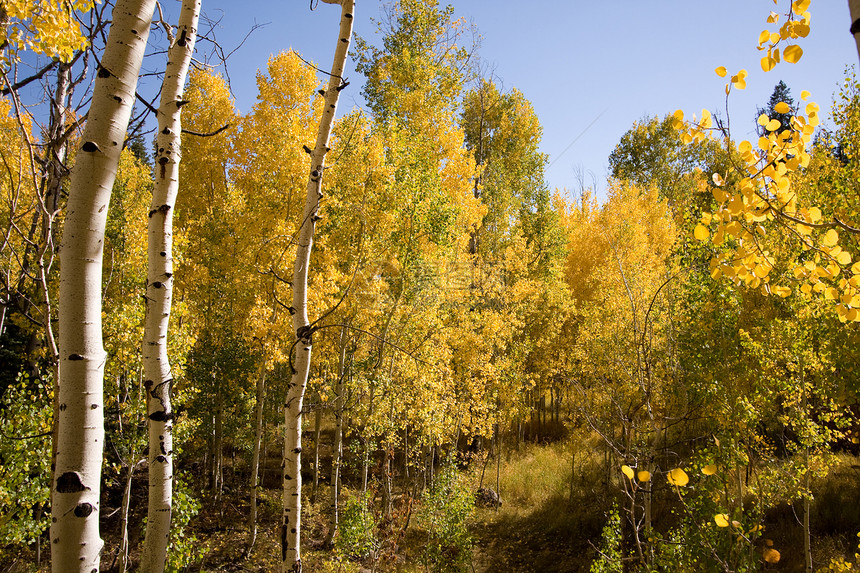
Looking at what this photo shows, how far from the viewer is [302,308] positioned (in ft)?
10.0

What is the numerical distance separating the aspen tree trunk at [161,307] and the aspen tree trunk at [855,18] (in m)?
2.49

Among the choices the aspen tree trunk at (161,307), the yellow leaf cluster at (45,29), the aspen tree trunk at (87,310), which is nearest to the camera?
the aspen tree trunk at (87,310)

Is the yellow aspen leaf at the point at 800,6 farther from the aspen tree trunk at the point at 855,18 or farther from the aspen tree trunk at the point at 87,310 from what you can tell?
the aspen tree trunk at the point at 87,310

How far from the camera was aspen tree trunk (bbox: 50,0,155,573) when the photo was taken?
156cm

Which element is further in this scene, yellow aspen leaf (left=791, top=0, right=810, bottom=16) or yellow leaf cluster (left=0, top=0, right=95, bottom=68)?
yellow leaf cluster (left=0, top=0, right=95, bottom=68)

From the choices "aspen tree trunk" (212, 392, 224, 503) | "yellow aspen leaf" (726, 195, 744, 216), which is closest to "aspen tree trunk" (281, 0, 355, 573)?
"yellow aspen leaf" (726, 195, 744, 216)

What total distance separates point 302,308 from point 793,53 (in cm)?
273

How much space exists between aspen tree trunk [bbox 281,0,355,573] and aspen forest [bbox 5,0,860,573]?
0.9 inches

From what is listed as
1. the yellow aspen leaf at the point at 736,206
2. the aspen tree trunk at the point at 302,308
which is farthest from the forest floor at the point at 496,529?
the yellow aspen leaf at the point at 736,206

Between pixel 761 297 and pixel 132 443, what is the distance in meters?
12.0

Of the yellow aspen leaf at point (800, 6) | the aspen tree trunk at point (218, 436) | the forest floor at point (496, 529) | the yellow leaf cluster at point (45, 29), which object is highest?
the yellow leaf cluster at point (45, 29)

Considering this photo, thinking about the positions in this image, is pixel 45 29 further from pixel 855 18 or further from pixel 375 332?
pixel 375 332

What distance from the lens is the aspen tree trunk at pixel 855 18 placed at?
0.89 m

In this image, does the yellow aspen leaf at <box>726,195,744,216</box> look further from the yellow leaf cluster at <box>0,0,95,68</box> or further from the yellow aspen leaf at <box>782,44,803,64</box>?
the yellow leaf cluster at <box>0,0,95,68</box>
